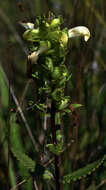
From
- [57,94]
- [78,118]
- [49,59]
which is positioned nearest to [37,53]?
[49,59]

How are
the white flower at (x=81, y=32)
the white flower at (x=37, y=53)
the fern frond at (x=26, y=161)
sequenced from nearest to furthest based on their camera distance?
1. the white flower at (x=37, y=53)
2. the white flower at (x=81, y=32)
3. the fern frond at (x=26, y=161)

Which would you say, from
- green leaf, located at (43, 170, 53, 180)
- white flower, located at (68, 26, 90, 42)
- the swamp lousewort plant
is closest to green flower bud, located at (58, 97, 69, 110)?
the swamp lousewort plant

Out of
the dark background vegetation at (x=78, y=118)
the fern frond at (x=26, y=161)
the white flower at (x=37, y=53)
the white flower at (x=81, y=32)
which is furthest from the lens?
the dark background vegetation at (x=78, y=118)

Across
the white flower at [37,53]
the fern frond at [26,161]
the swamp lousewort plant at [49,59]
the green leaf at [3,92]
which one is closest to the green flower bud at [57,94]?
the swamp lousewort plant at [49,59]

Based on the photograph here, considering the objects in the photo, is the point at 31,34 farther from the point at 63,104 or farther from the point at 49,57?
the point at 63,104

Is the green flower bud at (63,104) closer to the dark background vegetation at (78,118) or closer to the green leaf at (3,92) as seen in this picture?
the dark background vegetation at (78,118)

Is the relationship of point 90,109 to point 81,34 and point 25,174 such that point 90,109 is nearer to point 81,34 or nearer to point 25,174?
point 25,174

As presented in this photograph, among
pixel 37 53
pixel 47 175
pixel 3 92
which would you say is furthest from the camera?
pixel 3 92

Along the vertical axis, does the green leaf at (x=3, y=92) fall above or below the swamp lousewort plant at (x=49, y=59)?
below

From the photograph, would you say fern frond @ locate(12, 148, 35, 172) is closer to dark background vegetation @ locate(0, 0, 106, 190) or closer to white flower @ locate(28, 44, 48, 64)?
dark background vegetation @ locate(0, 0, 106, 190)

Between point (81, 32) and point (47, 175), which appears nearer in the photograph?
point (81, 32)

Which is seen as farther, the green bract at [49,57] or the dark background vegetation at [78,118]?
the dark background vegetation at [78,118]
